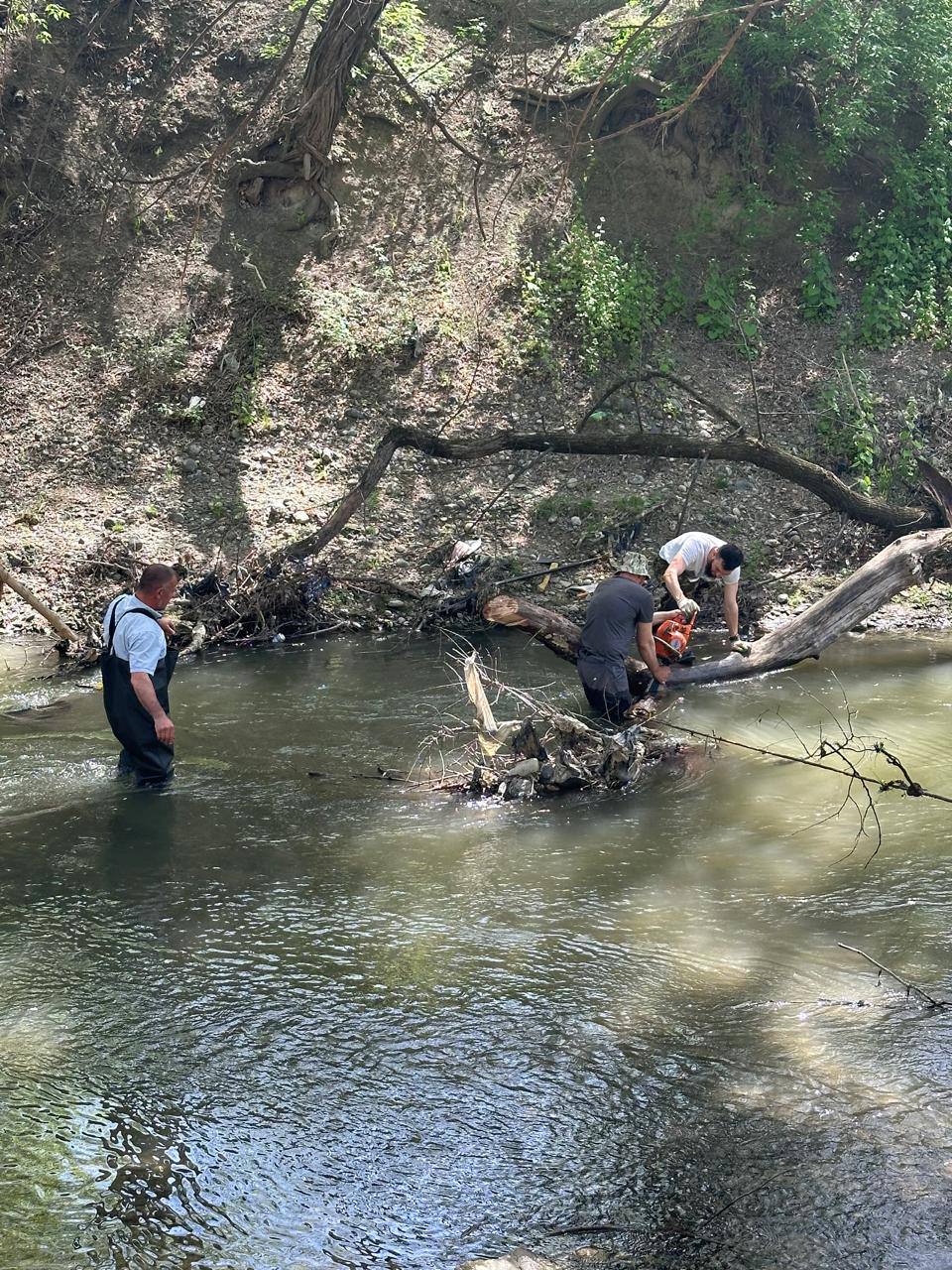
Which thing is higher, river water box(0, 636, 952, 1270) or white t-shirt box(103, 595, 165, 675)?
white t-shirt box(103, 595, 165, 675)

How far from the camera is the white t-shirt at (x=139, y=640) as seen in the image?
306 inches

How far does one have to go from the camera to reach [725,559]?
10.5m

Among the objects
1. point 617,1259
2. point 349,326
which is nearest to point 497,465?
point 349,326

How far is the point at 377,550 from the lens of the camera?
13336 millimetres

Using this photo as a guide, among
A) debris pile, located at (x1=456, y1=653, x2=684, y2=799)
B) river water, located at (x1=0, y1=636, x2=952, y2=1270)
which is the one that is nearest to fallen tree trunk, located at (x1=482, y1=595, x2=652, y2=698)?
river water, located at (x1=0, y1=636, x2=952, y2=1270)

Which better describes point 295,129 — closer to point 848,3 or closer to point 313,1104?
point 848,3

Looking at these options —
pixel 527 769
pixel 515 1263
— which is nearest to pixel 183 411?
pixel 527 769

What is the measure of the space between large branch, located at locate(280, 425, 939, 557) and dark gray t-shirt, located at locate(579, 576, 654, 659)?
3.90m

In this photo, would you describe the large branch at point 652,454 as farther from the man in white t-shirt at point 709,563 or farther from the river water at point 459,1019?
the river water at point 459,1019

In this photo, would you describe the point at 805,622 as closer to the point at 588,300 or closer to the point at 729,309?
the point at 588,300

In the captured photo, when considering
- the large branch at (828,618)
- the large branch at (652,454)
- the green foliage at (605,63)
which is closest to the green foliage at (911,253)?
the green foliage at (605,63)

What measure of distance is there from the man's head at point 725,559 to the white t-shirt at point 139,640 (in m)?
4.94

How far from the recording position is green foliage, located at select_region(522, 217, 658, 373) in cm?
1594

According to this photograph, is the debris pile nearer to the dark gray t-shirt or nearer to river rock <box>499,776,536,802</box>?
river rock <box>499,776,536,802</box>
